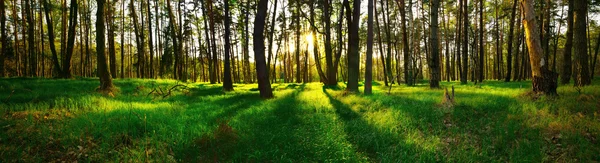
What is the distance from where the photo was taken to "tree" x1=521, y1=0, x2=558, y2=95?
6723mm

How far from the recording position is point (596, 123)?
440 centimetres

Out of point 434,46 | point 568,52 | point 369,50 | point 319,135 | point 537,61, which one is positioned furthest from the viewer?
point 434,46

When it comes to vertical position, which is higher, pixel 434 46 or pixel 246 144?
pixel 434 46

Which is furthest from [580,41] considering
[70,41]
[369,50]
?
[70,41]

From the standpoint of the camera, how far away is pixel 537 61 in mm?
6949

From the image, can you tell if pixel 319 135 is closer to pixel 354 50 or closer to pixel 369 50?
pixel 369 50

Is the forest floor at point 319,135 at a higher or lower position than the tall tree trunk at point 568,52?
lower

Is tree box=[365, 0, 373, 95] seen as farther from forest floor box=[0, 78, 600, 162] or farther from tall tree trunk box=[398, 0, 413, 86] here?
tall tree trunk box=[398, 0, 413, 86]

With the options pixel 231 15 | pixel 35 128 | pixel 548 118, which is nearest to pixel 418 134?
pixel 548 118

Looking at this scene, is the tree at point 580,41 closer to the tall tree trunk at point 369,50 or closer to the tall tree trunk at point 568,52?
the tall tree trunk at point 568,52

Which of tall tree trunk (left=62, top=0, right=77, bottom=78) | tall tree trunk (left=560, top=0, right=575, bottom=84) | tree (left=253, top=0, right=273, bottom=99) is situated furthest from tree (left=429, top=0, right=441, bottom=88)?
tall tree trunk (left=62, top=0, right=77, bottom=78)

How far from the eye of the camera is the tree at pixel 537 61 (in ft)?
22.1

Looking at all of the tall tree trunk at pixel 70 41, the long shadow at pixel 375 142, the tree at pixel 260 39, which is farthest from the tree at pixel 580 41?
the tall tree trunk at pixel 70 41

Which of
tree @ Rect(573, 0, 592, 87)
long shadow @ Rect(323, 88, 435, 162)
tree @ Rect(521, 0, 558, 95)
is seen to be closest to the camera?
long shadow @ Rect(323, 88, 435, 162)
